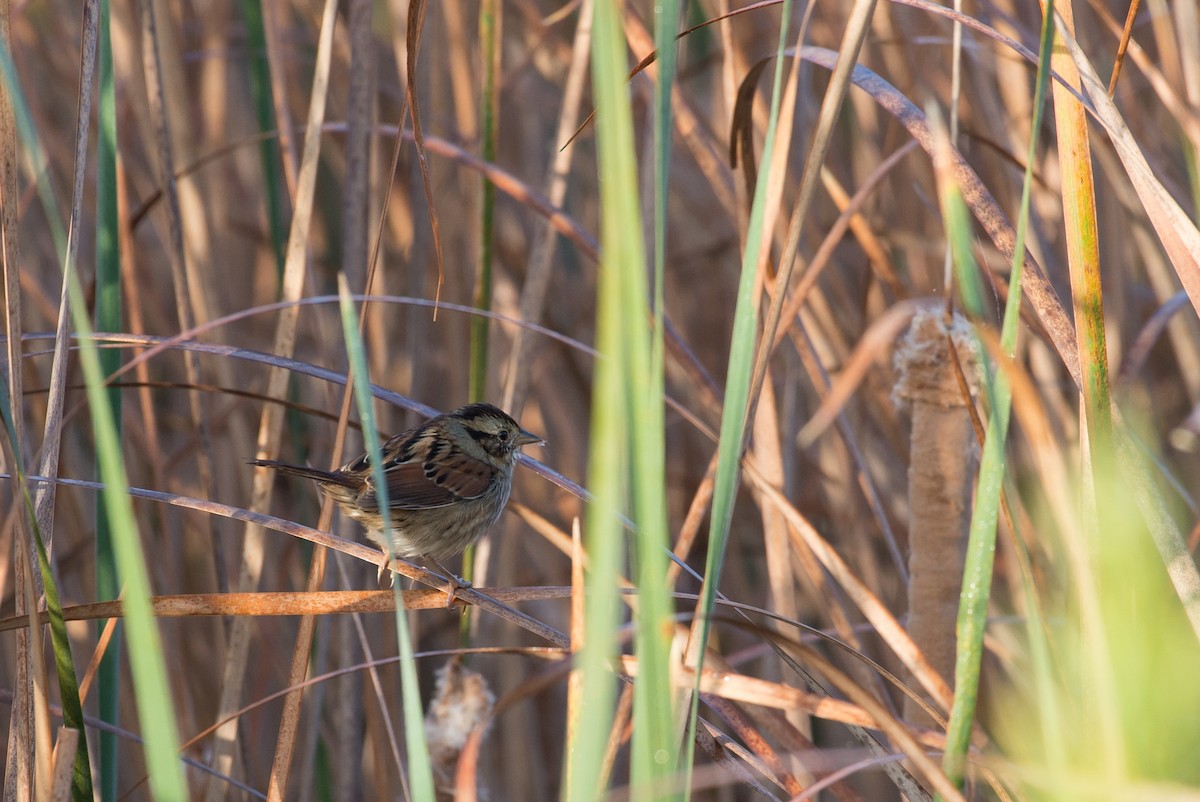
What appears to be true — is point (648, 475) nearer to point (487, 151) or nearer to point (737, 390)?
point (737, 390)

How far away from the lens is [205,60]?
316cm

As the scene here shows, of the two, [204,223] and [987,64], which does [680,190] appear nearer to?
[987,64]

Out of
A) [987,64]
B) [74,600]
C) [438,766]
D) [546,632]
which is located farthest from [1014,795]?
[74,600]

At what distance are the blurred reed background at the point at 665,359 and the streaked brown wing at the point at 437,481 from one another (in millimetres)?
178

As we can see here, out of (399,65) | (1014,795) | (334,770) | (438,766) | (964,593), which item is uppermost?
(399,65)

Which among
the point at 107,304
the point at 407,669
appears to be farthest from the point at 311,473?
the point at 407,669

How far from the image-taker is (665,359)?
2842 mm

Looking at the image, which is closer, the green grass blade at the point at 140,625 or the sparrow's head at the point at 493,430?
the green grass blade at the point at 140,625

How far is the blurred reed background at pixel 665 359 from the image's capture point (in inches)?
46.9

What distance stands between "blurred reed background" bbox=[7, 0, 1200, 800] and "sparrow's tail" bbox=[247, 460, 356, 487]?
0.09 metres

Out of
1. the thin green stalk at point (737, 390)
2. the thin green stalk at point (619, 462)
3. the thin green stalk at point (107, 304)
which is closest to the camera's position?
the thin green stalk at point (619, 462)

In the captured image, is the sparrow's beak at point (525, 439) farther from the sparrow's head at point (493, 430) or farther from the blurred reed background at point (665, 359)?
the blurred reed background at point (665, 359)

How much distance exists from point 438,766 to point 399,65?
1.81m

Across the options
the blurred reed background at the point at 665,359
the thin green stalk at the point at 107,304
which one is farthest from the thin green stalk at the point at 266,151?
the thin green stalk at the point at 107,304
